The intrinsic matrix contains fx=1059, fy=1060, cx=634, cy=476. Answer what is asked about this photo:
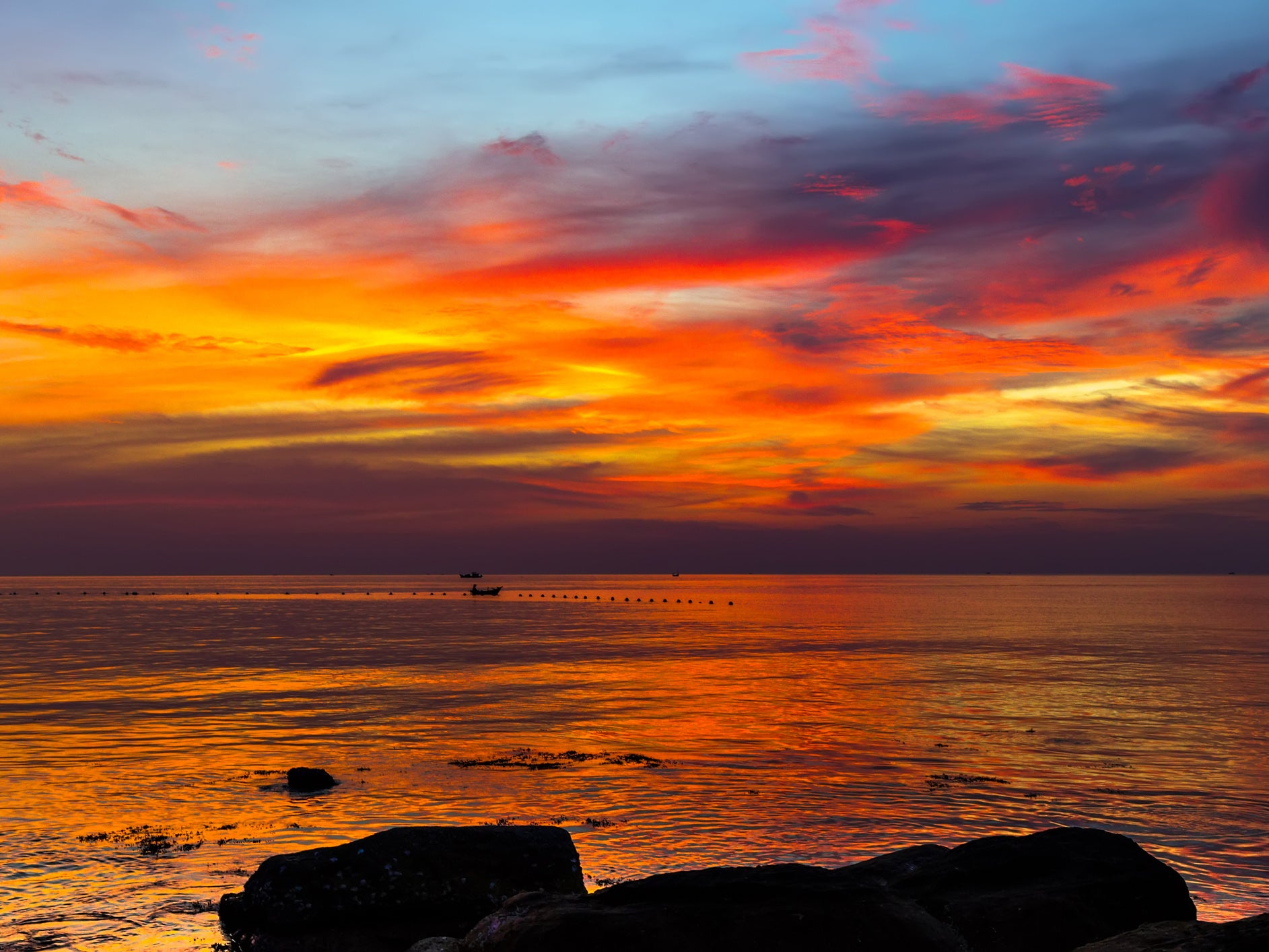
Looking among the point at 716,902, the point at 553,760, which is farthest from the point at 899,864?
the point at 553,760

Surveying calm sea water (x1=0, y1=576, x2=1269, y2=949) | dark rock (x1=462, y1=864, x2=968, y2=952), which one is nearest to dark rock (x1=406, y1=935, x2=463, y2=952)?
dark rock (x1=462, y1=864, x2=968, y2=952)

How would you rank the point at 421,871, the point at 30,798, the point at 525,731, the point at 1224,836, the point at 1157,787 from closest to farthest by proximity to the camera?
the point at 421,871 < the point at 1224,836 < the point at 30,798 < the point at 1157,787 < the point at 525,731

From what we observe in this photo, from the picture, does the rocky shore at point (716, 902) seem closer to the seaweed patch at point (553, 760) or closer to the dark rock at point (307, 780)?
the dark rock at point (307, 780)

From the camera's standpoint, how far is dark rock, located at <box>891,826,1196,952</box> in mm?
13484

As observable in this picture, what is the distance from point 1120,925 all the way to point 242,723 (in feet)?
116

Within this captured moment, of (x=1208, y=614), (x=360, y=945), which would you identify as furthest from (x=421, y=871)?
(x=1208, y=614)

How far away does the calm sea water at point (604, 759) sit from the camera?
21328 mm

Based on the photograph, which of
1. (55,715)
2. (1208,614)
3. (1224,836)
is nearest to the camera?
(1224,836)

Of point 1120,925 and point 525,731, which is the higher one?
point 1120,925

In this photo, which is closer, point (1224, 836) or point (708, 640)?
point (1224, 836)

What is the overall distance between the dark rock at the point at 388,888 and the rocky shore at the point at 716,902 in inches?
0.8

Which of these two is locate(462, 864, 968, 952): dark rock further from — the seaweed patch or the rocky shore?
the seaweed patch

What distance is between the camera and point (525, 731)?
131 feet

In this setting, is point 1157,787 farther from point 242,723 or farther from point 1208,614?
point 1208,614
